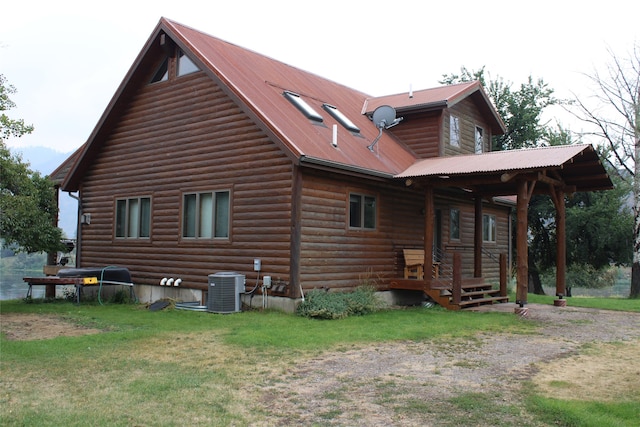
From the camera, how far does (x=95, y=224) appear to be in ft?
59.3

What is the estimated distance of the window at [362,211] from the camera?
14.4 meters

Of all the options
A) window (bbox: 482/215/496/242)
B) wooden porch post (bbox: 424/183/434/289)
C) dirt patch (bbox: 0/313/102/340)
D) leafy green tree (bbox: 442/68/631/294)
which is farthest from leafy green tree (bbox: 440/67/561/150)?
Result: dirt patch (bbox: 0/313/102/340)

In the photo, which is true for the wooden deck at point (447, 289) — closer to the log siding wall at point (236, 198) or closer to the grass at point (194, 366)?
the log siding wall at point (236, 198)

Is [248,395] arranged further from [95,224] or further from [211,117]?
[95,224]

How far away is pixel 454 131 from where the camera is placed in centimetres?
1844

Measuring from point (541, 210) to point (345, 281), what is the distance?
58.2ft

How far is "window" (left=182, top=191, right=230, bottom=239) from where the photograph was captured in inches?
568

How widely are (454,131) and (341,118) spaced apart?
4.16 meters

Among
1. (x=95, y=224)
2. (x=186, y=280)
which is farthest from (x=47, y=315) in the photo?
(x=95, y=224)

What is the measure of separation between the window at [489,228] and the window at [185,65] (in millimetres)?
11184

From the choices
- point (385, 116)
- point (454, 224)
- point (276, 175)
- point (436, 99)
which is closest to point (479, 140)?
point (436, 99)

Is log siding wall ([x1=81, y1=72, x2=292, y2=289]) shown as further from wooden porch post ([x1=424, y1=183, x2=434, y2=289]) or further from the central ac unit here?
wooden porch post ([x1=424, y1=183, x2=434, y2=289])

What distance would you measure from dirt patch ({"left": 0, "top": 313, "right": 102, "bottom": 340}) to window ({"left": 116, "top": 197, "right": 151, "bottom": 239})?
4.16m

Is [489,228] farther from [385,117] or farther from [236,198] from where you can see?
[236,198]
